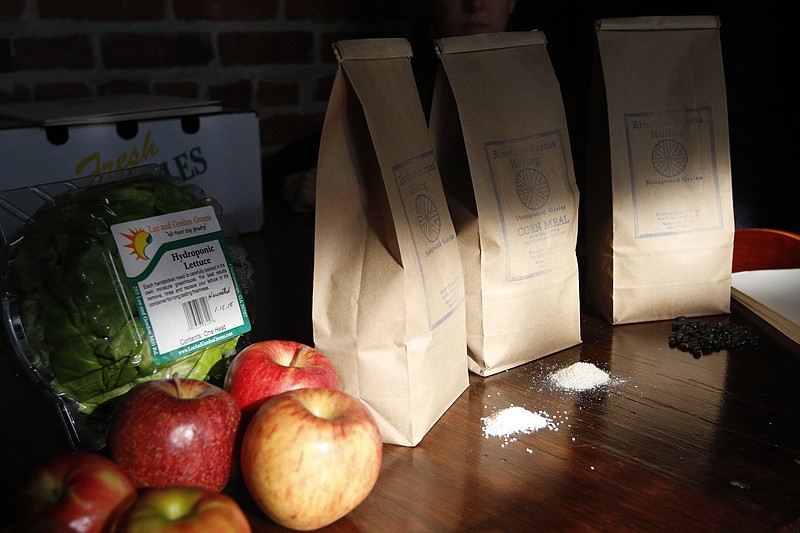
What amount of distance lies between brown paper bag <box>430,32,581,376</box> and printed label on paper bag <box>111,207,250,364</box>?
30cm

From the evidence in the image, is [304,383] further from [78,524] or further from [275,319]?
[275,319]

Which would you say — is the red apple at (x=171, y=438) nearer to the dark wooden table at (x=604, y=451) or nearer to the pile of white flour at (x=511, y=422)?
the dark wooden table at (x=604, y=451)

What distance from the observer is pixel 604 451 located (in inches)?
32.0

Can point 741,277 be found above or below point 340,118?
below

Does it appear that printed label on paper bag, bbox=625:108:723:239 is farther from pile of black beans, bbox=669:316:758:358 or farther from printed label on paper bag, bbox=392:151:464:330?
printed label on paper bag, bbox=392:151:464:330

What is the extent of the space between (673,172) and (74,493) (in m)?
0.90

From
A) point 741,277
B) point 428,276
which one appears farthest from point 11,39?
point 741,277

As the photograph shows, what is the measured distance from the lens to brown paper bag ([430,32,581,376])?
0.96 m

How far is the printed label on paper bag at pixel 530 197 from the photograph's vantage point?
97cm

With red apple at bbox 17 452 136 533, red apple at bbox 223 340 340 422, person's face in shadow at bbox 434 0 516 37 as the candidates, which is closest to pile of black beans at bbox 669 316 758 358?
red apple at bbox 223 340 340 422

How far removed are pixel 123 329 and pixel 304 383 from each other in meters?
0.20

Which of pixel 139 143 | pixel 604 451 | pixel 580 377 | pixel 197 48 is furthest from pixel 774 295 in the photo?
pixel 197 48

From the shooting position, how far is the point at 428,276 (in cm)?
86

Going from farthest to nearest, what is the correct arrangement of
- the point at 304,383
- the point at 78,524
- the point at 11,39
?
the point at 11,39 < the point at 304,383 < the point at 78,524
